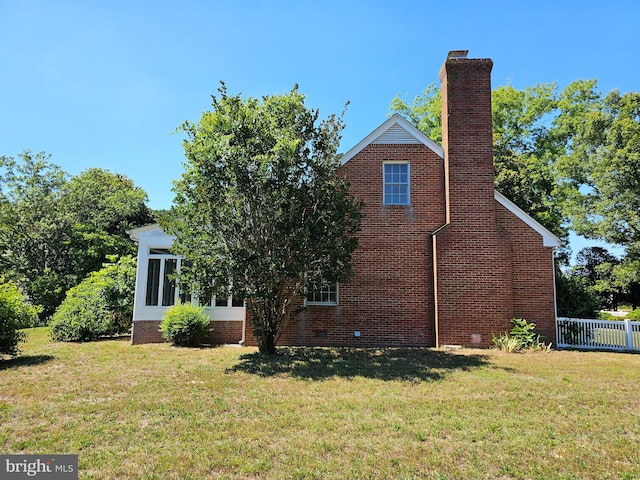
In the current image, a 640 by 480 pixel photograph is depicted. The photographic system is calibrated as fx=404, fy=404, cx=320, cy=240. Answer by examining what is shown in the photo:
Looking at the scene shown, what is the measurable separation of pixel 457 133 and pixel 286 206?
20.6ft

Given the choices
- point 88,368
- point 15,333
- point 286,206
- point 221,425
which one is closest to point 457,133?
point 286,206

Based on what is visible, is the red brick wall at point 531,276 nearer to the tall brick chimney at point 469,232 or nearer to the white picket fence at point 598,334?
the tall brick chimney at point 469,232

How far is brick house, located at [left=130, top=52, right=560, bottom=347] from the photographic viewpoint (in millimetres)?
11844

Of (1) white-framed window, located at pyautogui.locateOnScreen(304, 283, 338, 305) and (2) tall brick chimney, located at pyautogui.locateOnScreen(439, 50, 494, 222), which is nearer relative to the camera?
(2) tall brick chimney, located at pyautogui.locateOnScreen(439, 50, 494, 222)

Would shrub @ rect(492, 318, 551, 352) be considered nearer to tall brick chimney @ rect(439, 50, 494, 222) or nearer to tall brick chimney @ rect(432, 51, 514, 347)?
tall brick chimney @ rect(432, 51, 514, 347)

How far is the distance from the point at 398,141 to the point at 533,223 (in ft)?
15.8

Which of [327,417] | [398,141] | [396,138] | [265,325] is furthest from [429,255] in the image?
[327,417]

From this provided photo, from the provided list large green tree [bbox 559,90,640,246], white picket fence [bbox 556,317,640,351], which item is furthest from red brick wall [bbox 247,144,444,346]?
large green tree [bbox 559,90,640,246]

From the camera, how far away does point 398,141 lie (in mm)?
12945

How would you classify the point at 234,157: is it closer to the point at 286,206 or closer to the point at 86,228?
the point at 286,206

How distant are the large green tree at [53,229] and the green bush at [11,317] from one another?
1399 centimetres

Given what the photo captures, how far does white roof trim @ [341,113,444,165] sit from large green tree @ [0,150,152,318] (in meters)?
A: 16.8

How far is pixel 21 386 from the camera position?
284 inches

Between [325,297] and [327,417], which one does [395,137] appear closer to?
[325,297]
